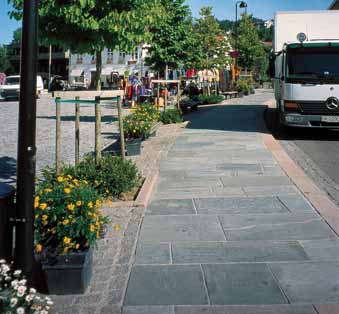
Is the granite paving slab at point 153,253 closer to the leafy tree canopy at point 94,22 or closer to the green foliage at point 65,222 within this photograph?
the green foliage at point 65,222

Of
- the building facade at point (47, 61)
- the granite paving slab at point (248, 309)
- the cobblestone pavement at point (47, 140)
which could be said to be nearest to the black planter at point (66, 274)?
the granite paving slab at point (248, 309)

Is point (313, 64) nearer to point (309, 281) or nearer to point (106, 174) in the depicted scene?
point (106, 174)

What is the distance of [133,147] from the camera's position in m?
11.6

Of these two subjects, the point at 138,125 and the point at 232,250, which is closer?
the point at 232,250

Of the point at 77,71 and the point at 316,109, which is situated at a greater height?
the point at 77,71

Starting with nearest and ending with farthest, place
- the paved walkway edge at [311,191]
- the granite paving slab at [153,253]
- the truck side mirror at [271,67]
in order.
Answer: the granite paving slab at [153,253], the paved walkway edge at [311,191], the truck side mirror at [271,67]

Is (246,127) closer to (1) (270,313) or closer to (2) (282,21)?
(2) (282,21)

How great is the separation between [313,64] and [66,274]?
36.5 ft

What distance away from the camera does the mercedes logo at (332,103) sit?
1360cm

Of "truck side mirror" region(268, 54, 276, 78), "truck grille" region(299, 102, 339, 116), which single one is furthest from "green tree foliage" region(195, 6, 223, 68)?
"truck grille" region(299, 102, 339, 116)

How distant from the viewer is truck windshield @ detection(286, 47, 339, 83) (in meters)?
13.7

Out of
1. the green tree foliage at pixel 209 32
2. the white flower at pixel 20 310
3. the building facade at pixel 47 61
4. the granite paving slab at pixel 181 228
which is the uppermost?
the building facade at pixel 47 61

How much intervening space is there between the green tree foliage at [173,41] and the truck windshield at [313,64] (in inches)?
408

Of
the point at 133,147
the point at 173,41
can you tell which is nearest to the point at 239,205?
the point at 133,147
